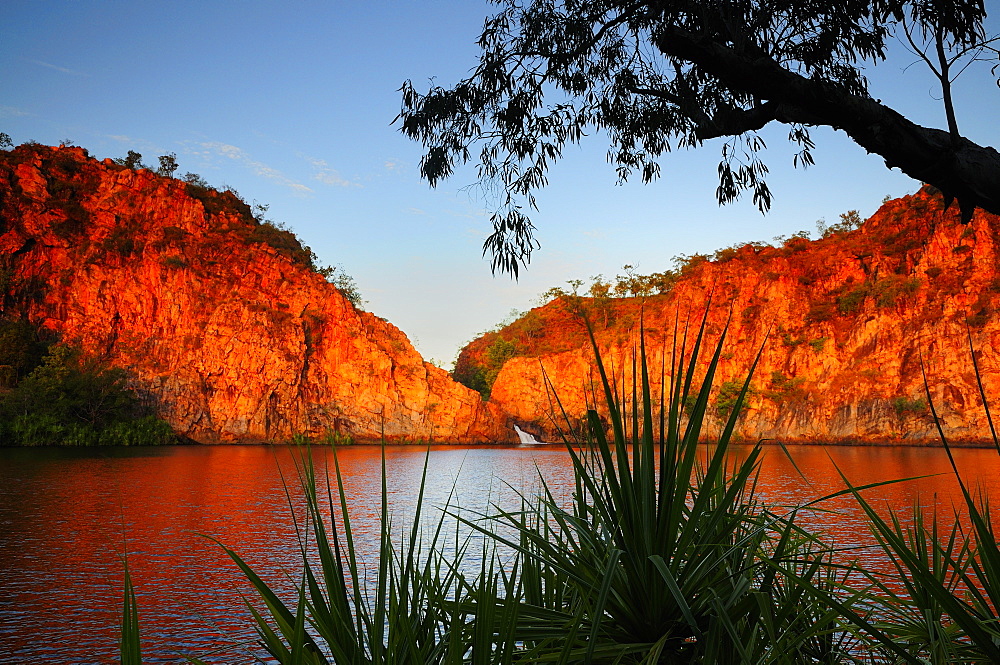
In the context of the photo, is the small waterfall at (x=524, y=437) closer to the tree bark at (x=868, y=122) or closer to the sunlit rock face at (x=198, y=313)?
the sunlit rock face at (x=198, y=313)

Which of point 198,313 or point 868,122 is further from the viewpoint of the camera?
point 198,313

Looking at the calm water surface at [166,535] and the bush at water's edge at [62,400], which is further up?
the bush at water's edge at [62,400]

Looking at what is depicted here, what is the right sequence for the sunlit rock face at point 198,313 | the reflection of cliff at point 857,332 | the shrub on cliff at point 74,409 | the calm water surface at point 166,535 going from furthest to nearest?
the reflection of cliff at point 857,332
the sunlit rock face at point 198,313
the shrub on cliff at point 74,409
the calm water surface at point 166,535

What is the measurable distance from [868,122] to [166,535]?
11.8 metres

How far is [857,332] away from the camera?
5034 centimetres

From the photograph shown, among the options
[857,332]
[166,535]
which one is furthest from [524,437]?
[166,535]

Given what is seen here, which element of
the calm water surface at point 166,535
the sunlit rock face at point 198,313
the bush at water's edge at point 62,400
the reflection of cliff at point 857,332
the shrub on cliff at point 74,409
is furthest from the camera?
the reflection of cliff at point 857,332

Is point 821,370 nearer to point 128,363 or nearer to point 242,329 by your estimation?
point 242,329

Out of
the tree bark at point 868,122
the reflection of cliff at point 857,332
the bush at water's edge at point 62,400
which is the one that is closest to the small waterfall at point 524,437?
the reflection of cliff at point 857,332

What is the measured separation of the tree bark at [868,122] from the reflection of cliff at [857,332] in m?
35.2

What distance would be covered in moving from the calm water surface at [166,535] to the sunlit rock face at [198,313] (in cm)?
1974

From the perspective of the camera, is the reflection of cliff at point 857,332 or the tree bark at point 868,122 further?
the reflection of cliff at point 857,332

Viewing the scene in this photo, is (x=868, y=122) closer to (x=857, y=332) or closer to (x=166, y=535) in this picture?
(x=166, y=535)

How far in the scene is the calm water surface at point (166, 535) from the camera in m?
6.44
